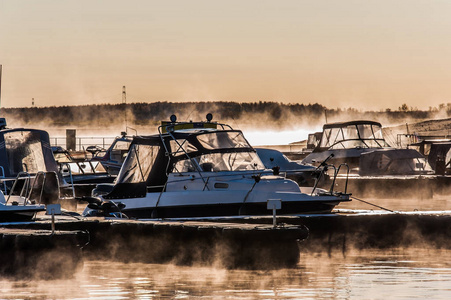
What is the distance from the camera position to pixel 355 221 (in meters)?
20.2

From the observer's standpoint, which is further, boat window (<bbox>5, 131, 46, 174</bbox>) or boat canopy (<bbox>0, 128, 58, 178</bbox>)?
boat window (<bbox>5, 131, 46, 174</bbox>)

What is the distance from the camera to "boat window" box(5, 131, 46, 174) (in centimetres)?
2778

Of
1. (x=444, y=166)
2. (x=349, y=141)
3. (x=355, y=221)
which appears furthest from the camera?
(x=349, y=141)

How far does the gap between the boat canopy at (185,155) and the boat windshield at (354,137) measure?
2244 centimetres

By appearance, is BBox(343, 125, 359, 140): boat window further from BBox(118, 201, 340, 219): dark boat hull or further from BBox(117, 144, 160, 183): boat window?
BBox(118, 201, 340, 219): dark boat hull

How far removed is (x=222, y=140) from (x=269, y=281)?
7694mm

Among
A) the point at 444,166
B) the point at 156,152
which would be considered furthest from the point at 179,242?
the point at 444,166

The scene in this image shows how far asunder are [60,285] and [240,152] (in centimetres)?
801

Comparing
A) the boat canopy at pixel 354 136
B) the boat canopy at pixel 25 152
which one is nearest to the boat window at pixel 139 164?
the boat canopy at pixel 25 152

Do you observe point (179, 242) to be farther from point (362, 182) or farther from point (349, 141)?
point (349, 141)

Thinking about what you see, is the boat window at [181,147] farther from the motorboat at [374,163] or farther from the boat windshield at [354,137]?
the boat windshield at [354,137]

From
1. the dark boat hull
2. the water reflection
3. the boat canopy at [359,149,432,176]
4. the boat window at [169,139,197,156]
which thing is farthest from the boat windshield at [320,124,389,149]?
the water reflection

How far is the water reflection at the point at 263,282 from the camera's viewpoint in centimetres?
1461

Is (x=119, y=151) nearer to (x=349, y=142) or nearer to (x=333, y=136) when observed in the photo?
(x=333, y=136)
